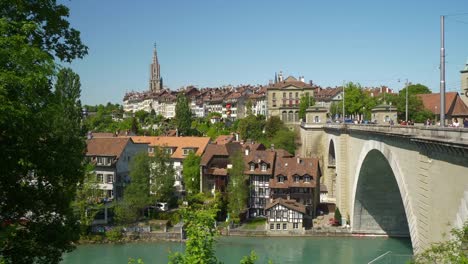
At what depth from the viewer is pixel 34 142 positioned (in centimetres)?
727

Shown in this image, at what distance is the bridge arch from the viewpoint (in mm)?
27594

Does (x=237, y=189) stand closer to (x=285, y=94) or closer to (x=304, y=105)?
(x=304, y=105)

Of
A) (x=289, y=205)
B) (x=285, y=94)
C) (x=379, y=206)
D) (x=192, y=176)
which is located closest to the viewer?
(x=379, y=206)

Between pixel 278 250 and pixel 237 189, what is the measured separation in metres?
6.67

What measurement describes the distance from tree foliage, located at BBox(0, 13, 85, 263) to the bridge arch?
2065 cm

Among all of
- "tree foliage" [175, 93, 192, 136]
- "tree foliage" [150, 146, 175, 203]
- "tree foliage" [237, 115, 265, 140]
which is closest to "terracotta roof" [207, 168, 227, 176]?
"tree foliage" [150, 146, 175, 203]

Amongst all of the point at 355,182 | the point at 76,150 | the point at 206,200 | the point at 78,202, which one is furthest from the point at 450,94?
the point at 76,150

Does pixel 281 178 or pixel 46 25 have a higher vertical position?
pixel 46 25

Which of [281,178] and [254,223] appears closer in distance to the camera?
[254,223]

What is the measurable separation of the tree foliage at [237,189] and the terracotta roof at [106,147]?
896cm

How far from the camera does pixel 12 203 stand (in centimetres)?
740

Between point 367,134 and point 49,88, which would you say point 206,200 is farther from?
point 49,88

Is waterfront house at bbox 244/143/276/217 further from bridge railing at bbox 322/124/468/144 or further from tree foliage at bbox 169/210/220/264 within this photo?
tree foliage at bbox 169/210/220/264

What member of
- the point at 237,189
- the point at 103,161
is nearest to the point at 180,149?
the point at 103,161
